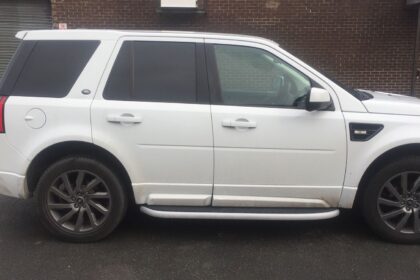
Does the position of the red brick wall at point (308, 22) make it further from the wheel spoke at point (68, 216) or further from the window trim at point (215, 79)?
the wheel spoke at point (68, 216)

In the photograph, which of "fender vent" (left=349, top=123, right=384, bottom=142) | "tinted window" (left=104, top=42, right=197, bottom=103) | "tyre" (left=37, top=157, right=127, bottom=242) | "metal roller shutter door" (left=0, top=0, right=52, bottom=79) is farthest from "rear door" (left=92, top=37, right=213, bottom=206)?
"metal roller shutter door" (left=0, top=0, right=52, bottom=79)

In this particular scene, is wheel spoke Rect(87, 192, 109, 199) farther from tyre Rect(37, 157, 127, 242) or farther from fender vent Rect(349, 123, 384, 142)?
fender vent Rect(349, 123, 384, 142)

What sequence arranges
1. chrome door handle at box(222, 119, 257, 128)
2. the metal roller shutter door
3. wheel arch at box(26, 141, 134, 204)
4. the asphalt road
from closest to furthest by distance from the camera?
the asphalt road, chrome door handle at box(222, 119, 257, 128), wheel arch at box(26, 141, 134, 204), the metal roller shutter door

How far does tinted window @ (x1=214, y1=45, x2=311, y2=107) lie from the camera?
422 centimetres

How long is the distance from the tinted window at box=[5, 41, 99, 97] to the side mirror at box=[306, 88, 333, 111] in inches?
73.5

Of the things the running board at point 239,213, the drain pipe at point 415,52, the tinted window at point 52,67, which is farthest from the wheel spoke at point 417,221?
the drain pipe at point 415,52

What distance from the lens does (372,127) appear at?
4.11 m

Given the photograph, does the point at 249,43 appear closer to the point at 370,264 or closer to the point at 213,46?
the point at 213,46

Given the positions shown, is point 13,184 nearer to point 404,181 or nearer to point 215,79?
point 215,79

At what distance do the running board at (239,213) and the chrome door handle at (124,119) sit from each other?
30.1 inches

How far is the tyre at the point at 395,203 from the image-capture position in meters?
4.20

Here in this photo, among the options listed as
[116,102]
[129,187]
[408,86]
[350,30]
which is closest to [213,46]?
[116,102]

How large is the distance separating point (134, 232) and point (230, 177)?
3.65 feet

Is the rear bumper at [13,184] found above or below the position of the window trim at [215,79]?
below
